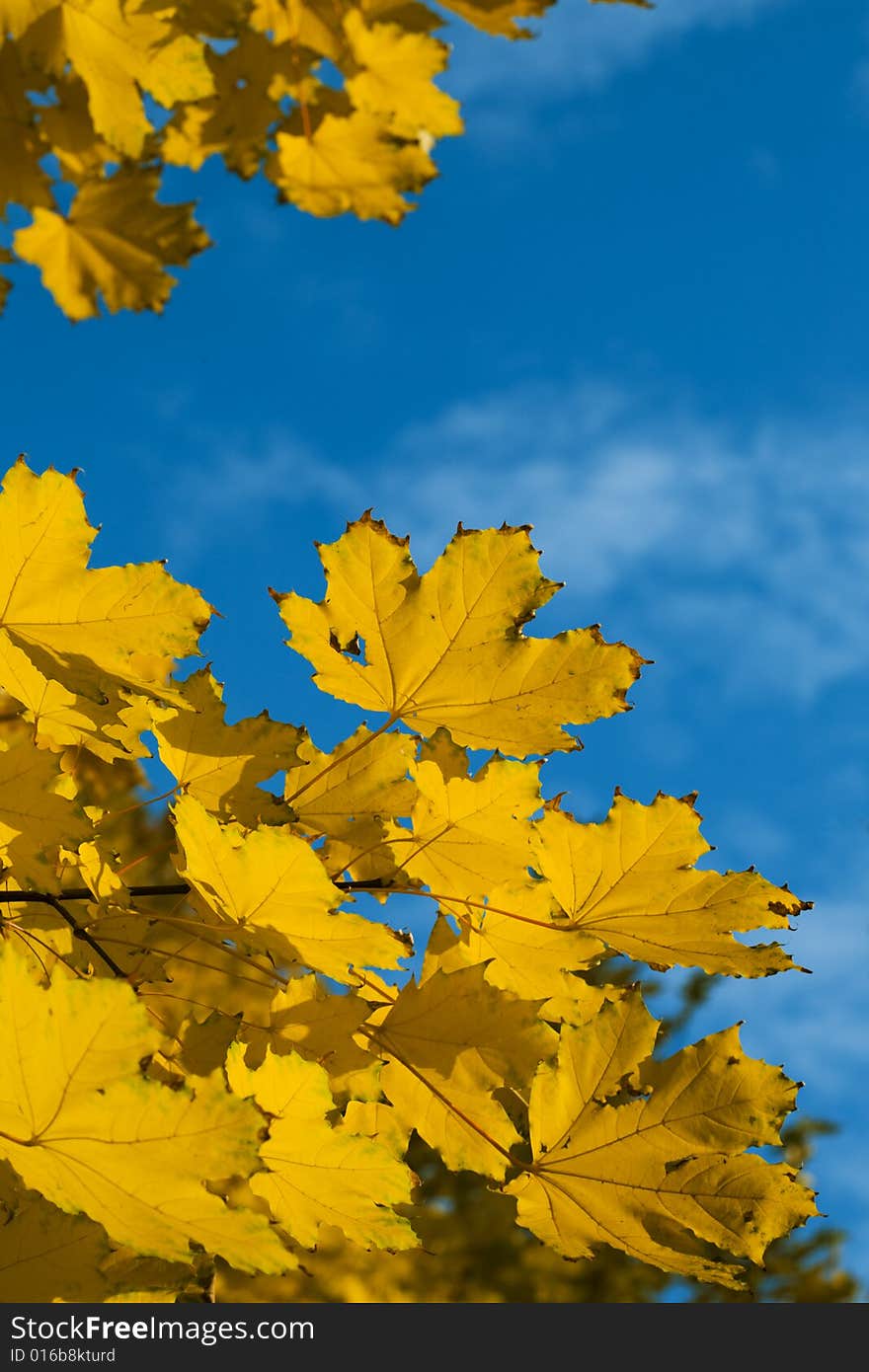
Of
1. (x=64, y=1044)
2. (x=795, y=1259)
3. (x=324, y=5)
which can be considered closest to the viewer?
(x=64, y=1044)

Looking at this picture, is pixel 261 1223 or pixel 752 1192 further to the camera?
pixel 752 1192

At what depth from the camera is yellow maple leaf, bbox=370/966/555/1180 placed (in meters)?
1.08

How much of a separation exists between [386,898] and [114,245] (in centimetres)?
80

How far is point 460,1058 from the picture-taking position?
111 centimetres

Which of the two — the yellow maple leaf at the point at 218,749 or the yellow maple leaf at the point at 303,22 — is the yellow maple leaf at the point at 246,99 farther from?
the yellow maple leaf at the point at 218,749

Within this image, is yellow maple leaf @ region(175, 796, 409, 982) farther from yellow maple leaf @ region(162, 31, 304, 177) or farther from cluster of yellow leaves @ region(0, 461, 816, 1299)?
yellow maple leaf @ region(162, 31, 304, 177)

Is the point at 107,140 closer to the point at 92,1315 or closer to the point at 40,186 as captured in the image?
the point at 40,186

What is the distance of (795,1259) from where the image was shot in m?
5.77

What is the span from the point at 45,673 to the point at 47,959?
0.35 m

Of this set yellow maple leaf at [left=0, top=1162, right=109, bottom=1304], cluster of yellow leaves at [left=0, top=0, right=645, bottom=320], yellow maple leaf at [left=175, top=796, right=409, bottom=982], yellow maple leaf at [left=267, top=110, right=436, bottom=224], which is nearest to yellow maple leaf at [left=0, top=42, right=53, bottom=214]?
cluster of yellow leaves at [left=0, top=0, right=645, bottom=320]

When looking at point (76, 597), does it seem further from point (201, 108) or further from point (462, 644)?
point (201, 108)

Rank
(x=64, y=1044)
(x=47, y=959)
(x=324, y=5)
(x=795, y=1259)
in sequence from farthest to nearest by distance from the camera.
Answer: (x=795, y=1259), (x=47, y=959), (x=324, y=5), (x=64, y=1044)

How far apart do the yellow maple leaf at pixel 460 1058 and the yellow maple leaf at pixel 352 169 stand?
748mm

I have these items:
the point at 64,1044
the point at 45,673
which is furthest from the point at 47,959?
the point at 64,1044
